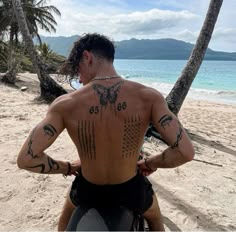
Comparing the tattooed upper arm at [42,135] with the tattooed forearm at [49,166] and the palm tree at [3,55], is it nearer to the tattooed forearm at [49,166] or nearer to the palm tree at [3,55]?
the tattooed forearm at [49,166]

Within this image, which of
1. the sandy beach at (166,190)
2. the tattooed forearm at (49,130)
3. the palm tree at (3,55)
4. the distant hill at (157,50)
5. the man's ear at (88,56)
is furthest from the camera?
the distant hill at (157,50)

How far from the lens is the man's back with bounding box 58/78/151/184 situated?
1782 millimetres

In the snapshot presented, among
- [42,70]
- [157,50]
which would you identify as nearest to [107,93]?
[42,70]

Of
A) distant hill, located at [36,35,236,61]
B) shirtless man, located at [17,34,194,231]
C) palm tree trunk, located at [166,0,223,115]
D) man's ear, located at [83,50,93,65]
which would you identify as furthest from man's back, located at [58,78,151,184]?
distant hill, located at [36,35,236,61]

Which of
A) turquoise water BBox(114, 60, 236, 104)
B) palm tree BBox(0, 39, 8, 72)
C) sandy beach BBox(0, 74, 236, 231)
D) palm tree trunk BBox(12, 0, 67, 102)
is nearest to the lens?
sandy beach BBox(0, 74, 236, 231)

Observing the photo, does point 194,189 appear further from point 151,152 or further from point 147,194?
point 147,194

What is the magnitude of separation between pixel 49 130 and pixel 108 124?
30 centimetres

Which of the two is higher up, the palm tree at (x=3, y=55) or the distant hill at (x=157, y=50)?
the palm tree at (x=3, y=55)

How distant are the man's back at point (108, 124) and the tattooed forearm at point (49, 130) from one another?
0.08m

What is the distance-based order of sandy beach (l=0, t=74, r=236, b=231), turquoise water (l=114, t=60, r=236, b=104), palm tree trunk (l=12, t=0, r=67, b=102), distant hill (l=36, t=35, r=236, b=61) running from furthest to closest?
distant hill (l=36, t=35, r=236, b=61)
turquoise water (l=114, t=60, r=236, b=104)
palm tree trunk (l=12, t=0, r=67, b=102)
sandy beach (l=0, t=74, r=236, b=231)

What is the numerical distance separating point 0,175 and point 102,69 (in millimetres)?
3070

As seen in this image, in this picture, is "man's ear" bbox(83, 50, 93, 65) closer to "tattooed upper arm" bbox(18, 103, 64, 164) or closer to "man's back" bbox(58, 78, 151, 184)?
"man's back" bbox(58, 78, 151, 184)

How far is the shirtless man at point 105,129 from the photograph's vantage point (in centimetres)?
179

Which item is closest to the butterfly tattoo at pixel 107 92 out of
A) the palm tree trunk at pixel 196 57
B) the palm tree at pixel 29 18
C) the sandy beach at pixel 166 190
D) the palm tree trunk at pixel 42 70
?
the sandy beach at pixel 166 190
